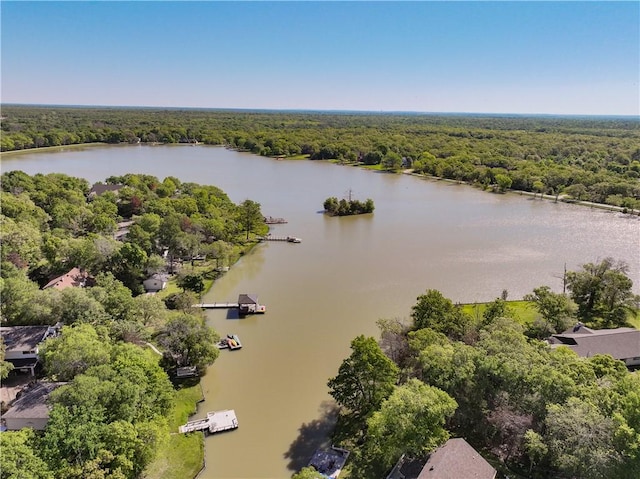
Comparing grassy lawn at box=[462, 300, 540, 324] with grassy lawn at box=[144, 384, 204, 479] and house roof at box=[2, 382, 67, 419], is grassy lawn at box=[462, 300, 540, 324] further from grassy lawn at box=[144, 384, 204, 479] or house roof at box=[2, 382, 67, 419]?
house roof at box=[2, 382, 67, 419]

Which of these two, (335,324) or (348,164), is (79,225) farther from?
(348,164)

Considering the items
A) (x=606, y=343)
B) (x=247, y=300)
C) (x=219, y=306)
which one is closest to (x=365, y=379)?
(x=247, y=300)

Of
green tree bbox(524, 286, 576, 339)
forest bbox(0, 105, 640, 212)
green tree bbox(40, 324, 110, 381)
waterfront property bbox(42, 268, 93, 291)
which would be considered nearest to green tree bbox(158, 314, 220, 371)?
green tree bbox(40, 324, 110, 381)

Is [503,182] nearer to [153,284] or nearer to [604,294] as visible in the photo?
[604,294]

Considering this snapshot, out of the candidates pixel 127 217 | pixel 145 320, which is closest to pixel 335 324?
pixel 145 320

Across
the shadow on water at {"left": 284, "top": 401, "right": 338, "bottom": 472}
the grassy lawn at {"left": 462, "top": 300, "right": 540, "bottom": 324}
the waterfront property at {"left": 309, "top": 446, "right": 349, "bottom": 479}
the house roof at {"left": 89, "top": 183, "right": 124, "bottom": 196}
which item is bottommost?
the shadow on water at {"left": 284, "top": 401, "right": 338, "bottom": 472}

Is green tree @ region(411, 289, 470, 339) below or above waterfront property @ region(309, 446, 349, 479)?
Answer: above
